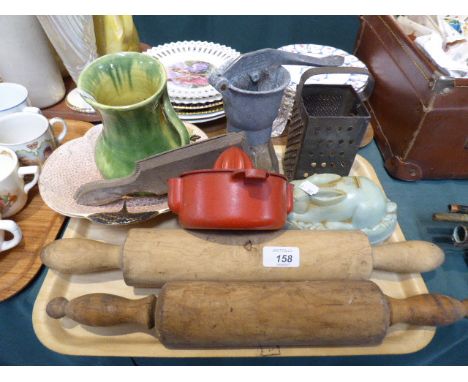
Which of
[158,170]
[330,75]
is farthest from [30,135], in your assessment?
[330,75]

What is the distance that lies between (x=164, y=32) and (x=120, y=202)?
2.64 ft

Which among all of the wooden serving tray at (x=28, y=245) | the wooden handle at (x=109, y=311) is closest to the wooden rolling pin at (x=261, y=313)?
the wooden handle at (x=109, y=311)

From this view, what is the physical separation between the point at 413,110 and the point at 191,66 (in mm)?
459

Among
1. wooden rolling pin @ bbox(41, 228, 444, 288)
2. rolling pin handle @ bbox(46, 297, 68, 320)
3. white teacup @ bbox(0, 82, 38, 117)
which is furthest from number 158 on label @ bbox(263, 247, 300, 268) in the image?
white teacup @ bbox(0, 82, 38, 117)

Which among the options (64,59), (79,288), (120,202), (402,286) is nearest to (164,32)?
(64,59)

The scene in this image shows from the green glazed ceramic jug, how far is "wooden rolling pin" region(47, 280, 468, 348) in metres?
0.20

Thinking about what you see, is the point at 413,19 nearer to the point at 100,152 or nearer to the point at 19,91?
the point at 100,152

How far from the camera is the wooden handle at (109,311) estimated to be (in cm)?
38

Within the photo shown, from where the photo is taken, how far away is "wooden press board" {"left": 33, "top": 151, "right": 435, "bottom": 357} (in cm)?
41

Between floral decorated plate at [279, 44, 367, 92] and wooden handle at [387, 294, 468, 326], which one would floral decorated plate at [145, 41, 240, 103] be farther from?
wooden handle at [387, 294, 468, 326]

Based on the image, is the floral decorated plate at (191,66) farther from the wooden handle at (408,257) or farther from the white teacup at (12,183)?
the wooden handle at (408,257)

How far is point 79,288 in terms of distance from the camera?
47 centimetres

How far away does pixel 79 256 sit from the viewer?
16.9 inches

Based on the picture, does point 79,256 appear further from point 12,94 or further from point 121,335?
point 12,94
